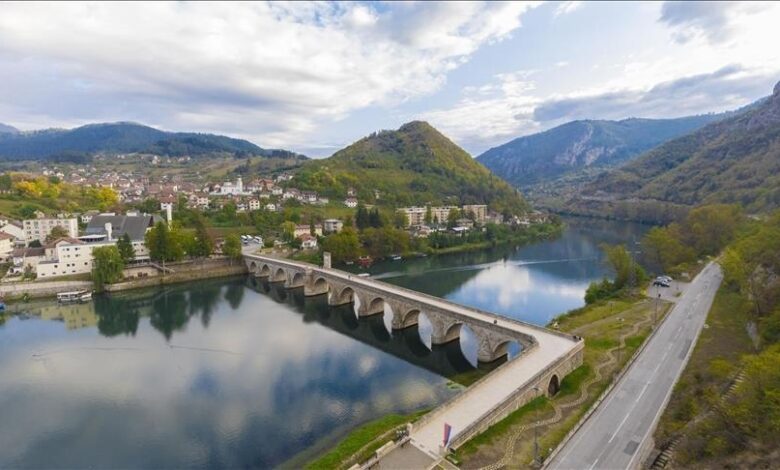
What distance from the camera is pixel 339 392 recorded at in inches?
1030

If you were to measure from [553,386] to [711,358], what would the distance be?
9261 millimetres

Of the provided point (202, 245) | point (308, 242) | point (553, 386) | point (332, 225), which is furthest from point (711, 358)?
point (332, 225)

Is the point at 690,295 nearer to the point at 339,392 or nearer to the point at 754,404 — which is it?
the point at 754,404

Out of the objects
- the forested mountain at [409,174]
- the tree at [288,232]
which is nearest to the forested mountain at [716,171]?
the forested mountain at [409,174]

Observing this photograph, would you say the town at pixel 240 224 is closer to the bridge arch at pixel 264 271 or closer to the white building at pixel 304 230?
the white building at pixel 304 230

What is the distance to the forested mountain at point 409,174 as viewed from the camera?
115m

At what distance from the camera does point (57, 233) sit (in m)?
58.7

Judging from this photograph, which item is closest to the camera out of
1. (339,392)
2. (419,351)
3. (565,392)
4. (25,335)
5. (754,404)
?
(754,404)

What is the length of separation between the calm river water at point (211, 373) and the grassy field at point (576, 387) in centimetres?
647

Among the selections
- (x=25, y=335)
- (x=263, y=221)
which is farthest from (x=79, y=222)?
(x=25, y=335)

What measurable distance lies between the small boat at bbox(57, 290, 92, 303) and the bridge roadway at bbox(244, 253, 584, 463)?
3365 centimetres

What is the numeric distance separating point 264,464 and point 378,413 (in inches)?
260

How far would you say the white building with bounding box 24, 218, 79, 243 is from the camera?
6106cm

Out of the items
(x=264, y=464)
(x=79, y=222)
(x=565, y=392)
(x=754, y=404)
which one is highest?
(x=79, y=222)
